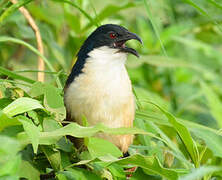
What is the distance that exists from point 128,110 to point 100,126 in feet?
3.31

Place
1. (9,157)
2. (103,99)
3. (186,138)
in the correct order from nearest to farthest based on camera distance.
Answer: (9,157), (186,138), (103,99)

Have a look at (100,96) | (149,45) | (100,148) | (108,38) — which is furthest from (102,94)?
(149,45)

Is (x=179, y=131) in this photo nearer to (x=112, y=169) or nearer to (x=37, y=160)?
(x=112, y=169)

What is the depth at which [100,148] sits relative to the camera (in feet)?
6.70

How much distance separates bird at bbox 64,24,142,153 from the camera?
9.09ft

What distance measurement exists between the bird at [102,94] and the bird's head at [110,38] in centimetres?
5

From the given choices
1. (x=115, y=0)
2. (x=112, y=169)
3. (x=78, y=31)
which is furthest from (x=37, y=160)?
(x=115, y=0)

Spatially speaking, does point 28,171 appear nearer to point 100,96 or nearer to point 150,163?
point 150,163

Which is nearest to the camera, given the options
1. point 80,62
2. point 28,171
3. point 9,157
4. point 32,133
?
point 9,157

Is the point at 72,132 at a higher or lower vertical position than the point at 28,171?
higher

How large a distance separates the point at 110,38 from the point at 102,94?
551 millimetres

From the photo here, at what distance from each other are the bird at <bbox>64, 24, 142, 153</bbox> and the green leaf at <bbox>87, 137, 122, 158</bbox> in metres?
0.58

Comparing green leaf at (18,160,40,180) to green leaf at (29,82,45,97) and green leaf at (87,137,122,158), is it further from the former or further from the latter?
green leaf at (29,82,45,97)

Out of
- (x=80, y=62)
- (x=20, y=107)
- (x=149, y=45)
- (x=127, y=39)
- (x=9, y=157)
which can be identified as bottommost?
(x=9, y=157)
